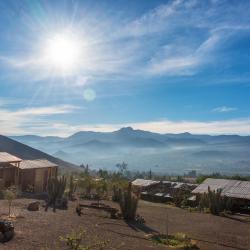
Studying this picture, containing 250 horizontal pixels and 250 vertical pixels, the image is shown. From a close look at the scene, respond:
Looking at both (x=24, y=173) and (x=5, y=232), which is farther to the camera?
(x=24, y=173)

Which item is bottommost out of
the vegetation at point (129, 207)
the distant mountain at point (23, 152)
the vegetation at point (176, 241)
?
the vegetation at point (176, 241)

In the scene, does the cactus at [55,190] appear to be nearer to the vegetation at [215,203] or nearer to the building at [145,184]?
the vegetation at [215,203]

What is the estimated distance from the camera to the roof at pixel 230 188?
Answer: 31.2 metres

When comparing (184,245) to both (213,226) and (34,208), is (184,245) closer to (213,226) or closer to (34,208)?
(213,226)

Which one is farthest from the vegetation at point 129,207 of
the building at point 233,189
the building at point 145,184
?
the building at point 145,184

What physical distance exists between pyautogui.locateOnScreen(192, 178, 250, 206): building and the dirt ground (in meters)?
6.62

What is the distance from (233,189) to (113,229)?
700 inches

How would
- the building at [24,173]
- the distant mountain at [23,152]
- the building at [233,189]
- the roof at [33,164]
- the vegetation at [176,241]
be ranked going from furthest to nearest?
the distant mountain at [23,152] → the roof at [33,164] → the building at [233,189] → the building at [24,173] → the vegetation at [176,241]

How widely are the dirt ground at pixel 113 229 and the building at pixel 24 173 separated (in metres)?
6.93

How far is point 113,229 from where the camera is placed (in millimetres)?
17594

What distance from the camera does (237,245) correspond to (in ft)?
53.0

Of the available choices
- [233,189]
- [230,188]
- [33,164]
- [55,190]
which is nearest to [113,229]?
[55,190]

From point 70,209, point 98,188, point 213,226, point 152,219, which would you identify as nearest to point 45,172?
point 98,188

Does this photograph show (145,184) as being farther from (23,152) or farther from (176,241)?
(23,152)
